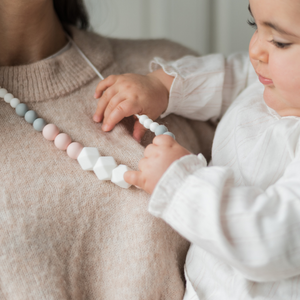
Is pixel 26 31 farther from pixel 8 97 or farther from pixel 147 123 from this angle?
pixel 147 123

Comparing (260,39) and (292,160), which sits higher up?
(260,39)

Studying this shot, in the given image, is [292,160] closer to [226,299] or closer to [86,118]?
[226,299]

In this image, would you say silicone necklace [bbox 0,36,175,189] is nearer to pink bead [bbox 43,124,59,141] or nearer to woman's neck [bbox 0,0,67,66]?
pink bead [bbox 43,124,59,141]

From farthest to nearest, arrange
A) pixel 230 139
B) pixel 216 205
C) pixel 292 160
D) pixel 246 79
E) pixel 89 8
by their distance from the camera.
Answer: pixel 89 8 → pixel 246 79 → pixel 230 139 → pixel 292 160 → pixel 216 205

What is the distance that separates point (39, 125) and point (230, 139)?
0.45 meters

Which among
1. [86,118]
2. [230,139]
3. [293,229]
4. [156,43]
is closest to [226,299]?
[293,229]

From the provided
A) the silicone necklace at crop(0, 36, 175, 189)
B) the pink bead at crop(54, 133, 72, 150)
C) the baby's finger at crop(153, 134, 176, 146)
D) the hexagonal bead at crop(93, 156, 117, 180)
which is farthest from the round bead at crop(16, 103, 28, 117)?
the baby's finger at crop(153, 134, 176, 146)

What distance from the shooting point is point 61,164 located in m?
0.73

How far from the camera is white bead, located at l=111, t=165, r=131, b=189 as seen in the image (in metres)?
0.69

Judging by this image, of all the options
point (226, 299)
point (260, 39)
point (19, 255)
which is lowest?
point (226, 299)

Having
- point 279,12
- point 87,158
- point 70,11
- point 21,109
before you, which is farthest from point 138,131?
point 70,11

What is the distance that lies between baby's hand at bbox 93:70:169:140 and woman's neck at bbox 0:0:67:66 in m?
0.22

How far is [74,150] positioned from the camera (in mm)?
736

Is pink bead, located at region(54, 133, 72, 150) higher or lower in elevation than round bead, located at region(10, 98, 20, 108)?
lower
